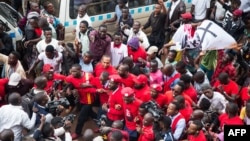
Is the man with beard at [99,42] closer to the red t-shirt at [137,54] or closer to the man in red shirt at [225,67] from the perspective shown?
the red t-shirt at [137,54]

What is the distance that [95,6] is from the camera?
11859 mm

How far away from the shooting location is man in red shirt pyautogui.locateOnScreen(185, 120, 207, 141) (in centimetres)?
737

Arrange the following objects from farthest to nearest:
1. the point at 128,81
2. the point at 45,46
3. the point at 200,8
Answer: the point at 200,8 → the point at 45,46 → the point at 128,81

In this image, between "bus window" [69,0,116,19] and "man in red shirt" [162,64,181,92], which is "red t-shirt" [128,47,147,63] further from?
"bus window" [69,0,116,19]

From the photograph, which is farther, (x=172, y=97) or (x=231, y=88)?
(x=231, y=88)

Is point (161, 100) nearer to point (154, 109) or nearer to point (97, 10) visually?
point (154, 109)

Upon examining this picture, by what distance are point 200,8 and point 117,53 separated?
308 cm

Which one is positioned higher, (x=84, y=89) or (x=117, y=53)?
(x=117, y=53)

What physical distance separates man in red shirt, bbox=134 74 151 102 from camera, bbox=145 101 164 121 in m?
0.37

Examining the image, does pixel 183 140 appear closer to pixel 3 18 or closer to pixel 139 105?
pixel 139 105

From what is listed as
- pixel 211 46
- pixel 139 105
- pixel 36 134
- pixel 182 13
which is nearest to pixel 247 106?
pixel 139 105

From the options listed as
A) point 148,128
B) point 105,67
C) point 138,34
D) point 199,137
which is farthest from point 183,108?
point 138,34

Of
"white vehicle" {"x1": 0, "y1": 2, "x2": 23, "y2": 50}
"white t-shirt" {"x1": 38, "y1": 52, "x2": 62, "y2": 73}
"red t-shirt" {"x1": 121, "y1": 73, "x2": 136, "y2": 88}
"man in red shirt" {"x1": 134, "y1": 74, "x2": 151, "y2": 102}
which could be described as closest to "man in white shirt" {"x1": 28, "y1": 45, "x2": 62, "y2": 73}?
"white t-shirt" {"x1": 38, "y1": 52, "x2": 62, "y2": 73}

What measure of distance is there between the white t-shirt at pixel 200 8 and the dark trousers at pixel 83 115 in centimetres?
419
